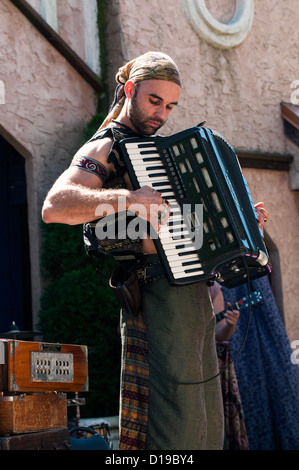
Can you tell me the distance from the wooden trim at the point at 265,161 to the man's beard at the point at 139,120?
375cm

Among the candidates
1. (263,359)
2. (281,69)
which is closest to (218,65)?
(281,69)

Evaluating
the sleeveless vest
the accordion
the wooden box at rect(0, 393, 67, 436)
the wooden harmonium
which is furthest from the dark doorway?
the accordion

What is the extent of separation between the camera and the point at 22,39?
5359 millimetres

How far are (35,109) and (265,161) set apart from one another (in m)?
2.46

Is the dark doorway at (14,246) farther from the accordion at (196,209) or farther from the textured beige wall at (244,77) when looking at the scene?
the accordion at (196,209)

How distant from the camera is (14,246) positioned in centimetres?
625

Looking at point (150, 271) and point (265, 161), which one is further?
point (265, 161)

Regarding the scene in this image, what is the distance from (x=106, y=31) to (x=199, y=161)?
362cm

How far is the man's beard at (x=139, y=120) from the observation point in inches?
109

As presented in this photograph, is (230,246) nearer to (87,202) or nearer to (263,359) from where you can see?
(87,202)

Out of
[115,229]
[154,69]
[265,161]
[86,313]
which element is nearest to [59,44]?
[86,313]

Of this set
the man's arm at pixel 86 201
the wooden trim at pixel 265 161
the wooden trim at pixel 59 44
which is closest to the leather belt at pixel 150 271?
the man's arm at pixel 86 201

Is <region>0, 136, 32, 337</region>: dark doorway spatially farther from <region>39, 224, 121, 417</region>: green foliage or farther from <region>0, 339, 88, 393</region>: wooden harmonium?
<region>0, 339, 88, 393</region>: wooden harmonium

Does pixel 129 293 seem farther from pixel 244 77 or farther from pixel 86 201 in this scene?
pixel 244 77
